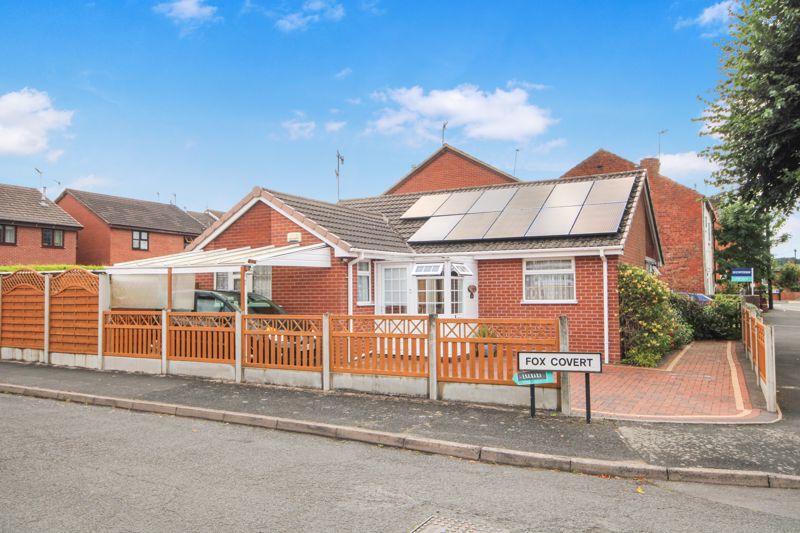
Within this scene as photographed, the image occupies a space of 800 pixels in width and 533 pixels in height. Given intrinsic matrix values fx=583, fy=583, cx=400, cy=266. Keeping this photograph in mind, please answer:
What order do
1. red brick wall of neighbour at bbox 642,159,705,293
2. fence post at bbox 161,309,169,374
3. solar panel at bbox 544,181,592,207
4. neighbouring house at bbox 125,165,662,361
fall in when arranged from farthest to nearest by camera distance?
red brick wall of neighbour at bbox 642,159,705,293
solar panel at bbox 544,181,592,207
neighbouring house at bbox 125,165,662,361
fence post at bbox 161,309,169,374

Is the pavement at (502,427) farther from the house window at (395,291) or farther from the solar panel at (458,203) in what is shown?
the solar panel at (458,203)

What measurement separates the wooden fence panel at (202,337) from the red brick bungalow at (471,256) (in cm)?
345

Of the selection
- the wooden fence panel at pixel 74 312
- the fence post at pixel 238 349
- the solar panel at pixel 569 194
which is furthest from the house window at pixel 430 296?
the wooden fence panel at pixel 74 312

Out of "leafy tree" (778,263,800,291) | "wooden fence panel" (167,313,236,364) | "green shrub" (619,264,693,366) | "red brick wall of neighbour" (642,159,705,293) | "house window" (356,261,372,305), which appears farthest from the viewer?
"leafy tree" (778,263,800,291)

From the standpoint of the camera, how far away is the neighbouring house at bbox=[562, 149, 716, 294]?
35.4 metres

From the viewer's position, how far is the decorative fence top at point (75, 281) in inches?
517

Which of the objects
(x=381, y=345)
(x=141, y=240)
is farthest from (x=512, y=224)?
(x=141, y=240)

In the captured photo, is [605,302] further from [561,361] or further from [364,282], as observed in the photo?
[561,361]

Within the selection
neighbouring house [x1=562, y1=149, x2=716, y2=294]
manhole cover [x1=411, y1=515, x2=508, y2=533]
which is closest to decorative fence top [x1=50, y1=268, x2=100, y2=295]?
manhole cover [x1=411, y1=515, x2=508, y2=533]

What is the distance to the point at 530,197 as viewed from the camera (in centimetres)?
1831

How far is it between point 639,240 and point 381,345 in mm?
12068

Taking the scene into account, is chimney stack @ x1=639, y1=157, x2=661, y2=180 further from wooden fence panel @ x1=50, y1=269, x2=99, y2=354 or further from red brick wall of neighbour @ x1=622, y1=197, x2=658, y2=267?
wooden fence panel @ x1=50, y1=269, x2=99, y2=354

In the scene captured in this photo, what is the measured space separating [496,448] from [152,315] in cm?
860

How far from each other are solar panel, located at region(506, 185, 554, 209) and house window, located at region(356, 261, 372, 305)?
5.20 metres
